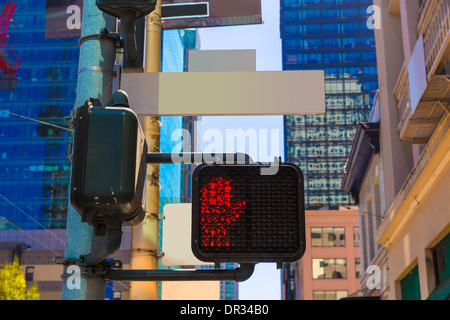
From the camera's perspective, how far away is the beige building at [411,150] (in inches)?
688

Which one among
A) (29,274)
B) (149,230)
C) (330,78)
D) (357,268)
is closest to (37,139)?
(29,274)

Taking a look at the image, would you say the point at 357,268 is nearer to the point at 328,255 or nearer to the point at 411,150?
the point at 328,255

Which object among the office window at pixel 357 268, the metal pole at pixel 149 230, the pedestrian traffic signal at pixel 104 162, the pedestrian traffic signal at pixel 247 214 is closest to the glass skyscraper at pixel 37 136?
the office window at pixel 357 268

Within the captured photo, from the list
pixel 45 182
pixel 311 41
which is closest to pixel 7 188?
pixel 45 182

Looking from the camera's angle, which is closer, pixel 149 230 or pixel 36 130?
pixel 149 230

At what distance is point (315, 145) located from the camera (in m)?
164

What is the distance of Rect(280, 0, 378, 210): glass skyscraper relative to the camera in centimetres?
16188

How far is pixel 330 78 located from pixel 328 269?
81138 millimetres

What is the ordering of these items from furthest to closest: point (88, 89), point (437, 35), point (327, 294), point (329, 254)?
point (329, 254) → point (327, 294) → point (437, 35) → point (88, 89)

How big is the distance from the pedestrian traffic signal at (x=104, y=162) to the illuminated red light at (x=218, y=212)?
16.8 inches

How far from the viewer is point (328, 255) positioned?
94.1m

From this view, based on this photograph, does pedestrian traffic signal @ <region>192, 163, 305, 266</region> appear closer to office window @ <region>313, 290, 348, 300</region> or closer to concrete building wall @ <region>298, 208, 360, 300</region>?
concrete building wall @ <region>298, 208, 360, 300</region>

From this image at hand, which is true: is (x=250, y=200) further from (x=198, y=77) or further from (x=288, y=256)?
(x=198, y=77)

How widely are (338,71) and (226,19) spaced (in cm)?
16219
